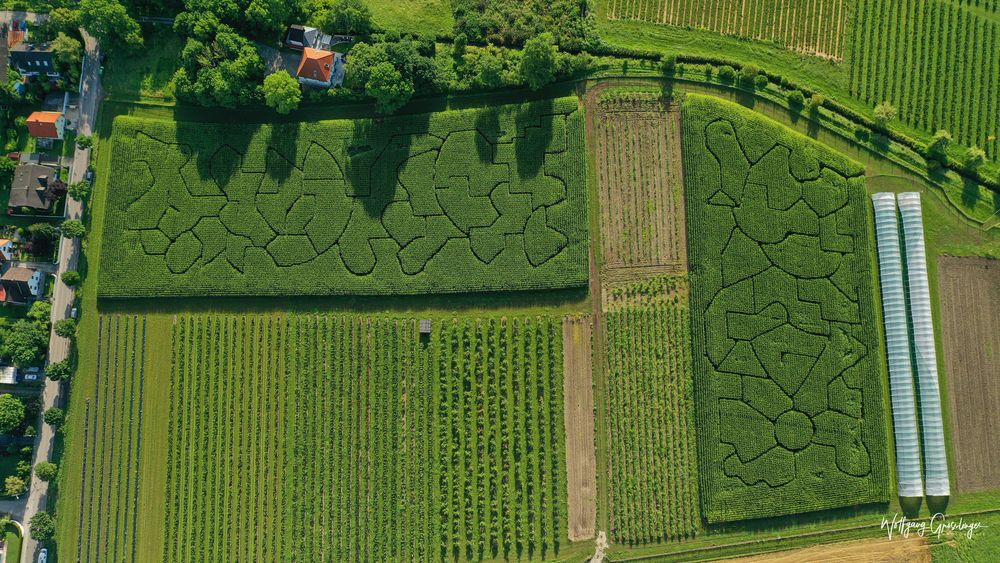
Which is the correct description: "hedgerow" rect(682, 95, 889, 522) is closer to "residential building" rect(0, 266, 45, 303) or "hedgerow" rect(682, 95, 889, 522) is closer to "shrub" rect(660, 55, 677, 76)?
"shrub" rect(660, 55, 677, 76)

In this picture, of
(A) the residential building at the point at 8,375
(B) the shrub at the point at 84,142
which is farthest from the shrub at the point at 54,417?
(B) the shrub at the point at 84,142

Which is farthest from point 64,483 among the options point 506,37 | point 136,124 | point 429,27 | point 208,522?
point 506,37

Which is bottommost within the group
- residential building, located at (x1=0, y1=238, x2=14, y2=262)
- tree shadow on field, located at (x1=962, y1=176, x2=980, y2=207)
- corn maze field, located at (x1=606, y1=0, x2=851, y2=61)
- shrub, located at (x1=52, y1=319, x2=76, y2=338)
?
shrub, located at (x1=52, y1=319, x2=76, y2=338)

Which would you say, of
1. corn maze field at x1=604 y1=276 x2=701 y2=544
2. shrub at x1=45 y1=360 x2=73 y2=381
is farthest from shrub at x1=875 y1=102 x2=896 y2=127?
shrub at x1=45 y1=360 x2=73 y2=381

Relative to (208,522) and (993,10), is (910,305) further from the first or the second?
(208,522)

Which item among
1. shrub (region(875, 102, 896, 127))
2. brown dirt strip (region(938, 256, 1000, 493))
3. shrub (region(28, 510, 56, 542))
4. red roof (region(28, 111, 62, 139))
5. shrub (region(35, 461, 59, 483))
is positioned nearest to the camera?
shrub (region(28, 510, 56, 542))

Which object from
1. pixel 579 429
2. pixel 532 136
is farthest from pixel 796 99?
pixel 579 429

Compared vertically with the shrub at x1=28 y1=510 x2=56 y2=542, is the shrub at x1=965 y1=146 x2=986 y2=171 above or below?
above

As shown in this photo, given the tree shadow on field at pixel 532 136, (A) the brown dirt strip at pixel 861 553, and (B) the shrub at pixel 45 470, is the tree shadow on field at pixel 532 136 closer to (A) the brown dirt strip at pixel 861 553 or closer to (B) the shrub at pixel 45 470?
(A) the brown dirt strip at pixel 861 553
